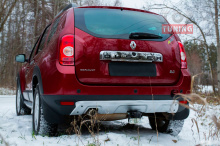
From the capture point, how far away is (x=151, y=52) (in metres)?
3.06

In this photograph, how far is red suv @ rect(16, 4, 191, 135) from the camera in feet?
9.18

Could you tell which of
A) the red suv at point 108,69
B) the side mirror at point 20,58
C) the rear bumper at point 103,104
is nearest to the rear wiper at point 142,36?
the red suv at point 108,69

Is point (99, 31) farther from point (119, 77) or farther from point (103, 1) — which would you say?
point (103, 1)

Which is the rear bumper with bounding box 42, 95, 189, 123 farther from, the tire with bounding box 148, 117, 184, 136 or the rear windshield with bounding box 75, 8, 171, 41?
the rear windshield with bounding box 75, 8, 171, 41

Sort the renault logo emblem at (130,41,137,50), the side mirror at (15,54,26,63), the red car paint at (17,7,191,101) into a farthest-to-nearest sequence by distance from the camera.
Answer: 1. the side mirror at (15,54,26,63)
2. the renault logo emblem at (130,41,137,50)
3. the red car paint at (17,7,191,101)

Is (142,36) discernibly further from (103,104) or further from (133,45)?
(103,104)

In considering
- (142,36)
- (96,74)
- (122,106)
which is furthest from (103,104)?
(142,36)

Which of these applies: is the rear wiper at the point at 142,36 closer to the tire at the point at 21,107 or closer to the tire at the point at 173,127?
the tire at the point at 173,127

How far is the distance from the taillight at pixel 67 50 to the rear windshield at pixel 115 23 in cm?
22

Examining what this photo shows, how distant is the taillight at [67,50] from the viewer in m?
2.79

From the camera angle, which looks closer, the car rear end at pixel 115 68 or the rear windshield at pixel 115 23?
the car rear end at pixel 115 68

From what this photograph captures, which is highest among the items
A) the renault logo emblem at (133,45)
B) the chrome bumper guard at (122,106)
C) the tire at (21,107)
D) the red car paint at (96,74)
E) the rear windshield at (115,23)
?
the rear windshield at (115,23)

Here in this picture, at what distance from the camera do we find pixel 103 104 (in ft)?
9.29

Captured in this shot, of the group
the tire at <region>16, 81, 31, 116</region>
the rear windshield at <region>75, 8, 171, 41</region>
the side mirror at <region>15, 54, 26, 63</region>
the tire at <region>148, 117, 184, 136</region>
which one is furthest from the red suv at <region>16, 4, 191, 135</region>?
the tire at <region>16, 81, 31, 116</region>
